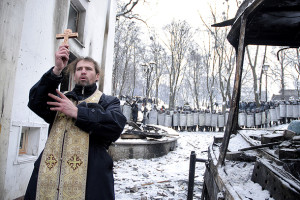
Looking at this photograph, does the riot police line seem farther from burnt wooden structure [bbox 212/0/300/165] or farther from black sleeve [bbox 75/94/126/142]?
black sleeve [bbox 75/94/126/142]

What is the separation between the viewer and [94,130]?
1773mm

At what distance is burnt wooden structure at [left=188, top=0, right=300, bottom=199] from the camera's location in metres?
1.80

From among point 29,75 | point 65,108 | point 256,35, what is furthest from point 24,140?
point 256,35

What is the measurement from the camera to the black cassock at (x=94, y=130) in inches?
69.3

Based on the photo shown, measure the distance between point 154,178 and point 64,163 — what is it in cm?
419

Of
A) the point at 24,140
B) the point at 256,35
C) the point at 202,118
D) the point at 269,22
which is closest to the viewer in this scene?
the point at 269,22

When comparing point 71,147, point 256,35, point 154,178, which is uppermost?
point 256,35

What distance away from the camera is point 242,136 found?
373cm

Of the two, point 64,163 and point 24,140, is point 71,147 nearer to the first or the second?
point 64,163

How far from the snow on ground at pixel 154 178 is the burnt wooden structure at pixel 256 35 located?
1034mm

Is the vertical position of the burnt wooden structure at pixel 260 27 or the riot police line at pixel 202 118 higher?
the burnt wooden structure at pixel 260 27

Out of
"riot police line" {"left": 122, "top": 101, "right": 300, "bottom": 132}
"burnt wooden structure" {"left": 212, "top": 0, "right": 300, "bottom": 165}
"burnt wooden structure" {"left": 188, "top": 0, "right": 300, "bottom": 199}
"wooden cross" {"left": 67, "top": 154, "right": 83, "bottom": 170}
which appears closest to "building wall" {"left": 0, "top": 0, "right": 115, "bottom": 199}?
"wooden cross" {"left": 67, "top": 154, "right": 83, "bottom": 170}

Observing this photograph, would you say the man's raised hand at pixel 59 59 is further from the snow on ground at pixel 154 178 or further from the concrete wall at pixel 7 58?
the snow on ground at pixel 154 178

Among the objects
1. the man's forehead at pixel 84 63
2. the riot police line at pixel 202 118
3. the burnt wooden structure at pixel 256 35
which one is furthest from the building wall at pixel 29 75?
the riot police line at pixel 202 118
